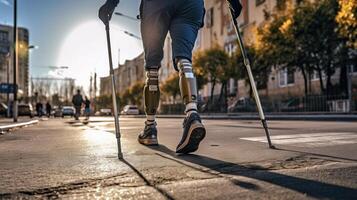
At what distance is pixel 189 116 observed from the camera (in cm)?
331

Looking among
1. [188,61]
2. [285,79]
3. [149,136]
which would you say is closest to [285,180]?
[188,61]

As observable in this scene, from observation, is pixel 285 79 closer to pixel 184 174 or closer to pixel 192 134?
pixel 192 134

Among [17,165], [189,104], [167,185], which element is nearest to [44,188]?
[167,185]

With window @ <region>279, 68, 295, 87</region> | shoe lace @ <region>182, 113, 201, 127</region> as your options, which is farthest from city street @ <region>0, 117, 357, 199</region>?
window @ <region>279, 68, 295, 87</region>

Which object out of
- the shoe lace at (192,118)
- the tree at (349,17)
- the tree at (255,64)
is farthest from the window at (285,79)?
the shoe lace at (192,118)

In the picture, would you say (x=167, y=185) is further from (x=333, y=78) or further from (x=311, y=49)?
(x=333, y=78)

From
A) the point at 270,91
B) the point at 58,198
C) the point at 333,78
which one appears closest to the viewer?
the point at 58,198

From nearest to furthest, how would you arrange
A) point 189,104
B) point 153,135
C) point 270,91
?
point 189,104
point 153,135
point 270,91

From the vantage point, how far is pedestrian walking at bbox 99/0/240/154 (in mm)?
3592

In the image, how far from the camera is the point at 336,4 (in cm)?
2411

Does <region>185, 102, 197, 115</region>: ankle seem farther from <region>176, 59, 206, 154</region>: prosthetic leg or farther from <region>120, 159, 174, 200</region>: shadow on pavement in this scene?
<region>120, 159, 174, 200</region>: shadow on pavement

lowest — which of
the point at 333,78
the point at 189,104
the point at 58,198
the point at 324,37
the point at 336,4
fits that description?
the point at 58,198

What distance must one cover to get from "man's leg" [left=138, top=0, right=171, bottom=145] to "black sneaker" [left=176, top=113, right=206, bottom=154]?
84cm

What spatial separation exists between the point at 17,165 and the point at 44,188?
0.84 metres
